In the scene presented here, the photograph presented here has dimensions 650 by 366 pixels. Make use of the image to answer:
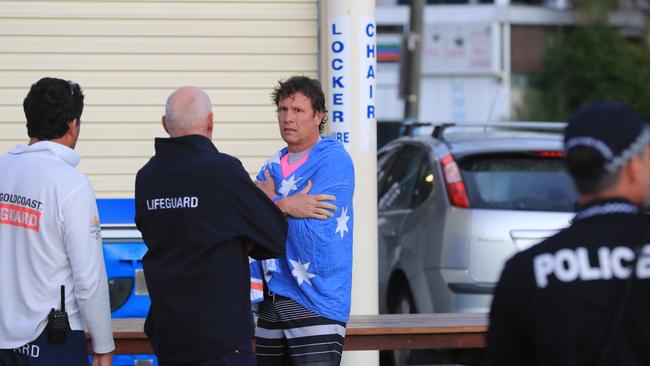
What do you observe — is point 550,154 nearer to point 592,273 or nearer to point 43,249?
point 43,249

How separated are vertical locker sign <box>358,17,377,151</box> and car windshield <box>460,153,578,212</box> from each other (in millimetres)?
1173

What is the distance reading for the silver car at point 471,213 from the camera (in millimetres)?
7332

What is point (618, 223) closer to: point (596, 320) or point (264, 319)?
point (596, 320)

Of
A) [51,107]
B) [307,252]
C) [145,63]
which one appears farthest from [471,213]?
[51,107]

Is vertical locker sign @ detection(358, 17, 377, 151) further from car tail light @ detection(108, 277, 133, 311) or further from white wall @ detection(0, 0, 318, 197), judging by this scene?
car tail light @ detection(108, 277, 133, 311)

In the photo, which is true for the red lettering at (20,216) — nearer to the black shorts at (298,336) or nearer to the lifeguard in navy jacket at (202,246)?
the lifeguard in navy jacket at (202,246)

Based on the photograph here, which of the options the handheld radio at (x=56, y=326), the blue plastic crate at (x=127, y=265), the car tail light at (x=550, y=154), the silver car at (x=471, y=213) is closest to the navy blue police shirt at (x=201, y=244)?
the handheld radio at (x=56, y=326)

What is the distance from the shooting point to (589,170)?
269cm

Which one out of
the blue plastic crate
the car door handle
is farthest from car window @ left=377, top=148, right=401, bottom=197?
the blue plastic crate

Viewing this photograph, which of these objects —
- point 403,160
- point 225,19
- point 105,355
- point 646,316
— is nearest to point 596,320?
point 646,316

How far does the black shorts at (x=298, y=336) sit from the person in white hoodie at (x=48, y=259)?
0.82 meters

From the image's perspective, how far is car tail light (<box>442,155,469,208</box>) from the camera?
757 centimetres

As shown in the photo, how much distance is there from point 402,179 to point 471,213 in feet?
5.77

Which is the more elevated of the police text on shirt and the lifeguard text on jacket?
the police text on shirt
